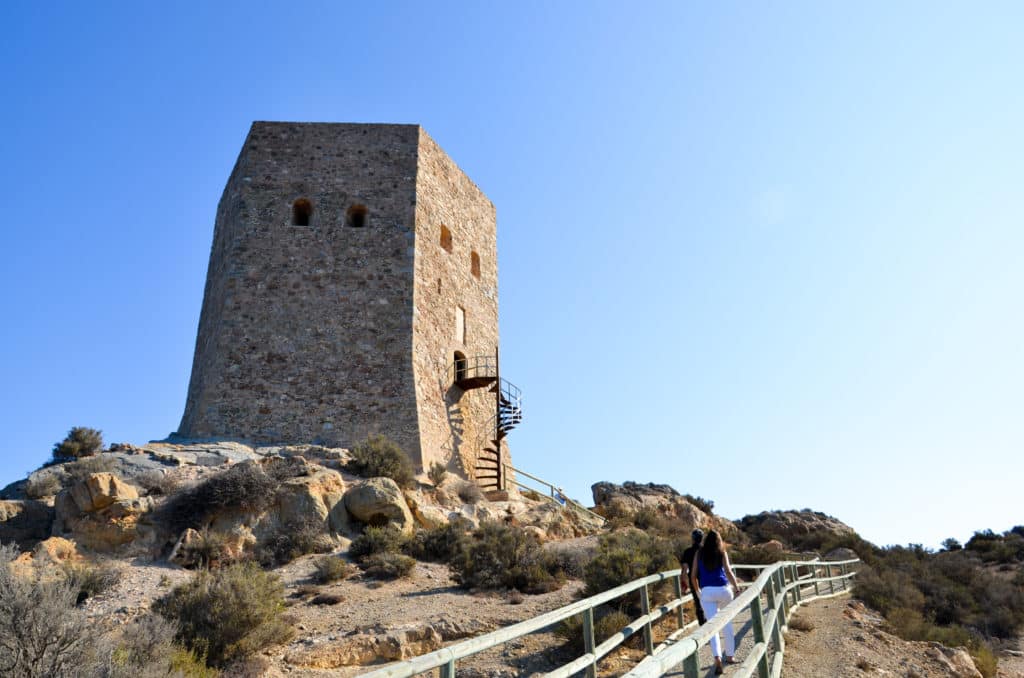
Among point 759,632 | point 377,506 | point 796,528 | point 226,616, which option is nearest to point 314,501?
point 377,506

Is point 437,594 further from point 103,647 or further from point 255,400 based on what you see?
Answer: point 255,400

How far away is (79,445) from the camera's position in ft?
43.3

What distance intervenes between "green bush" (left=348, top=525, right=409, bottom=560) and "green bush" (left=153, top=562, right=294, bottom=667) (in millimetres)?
2871

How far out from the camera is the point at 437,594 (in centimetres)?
884

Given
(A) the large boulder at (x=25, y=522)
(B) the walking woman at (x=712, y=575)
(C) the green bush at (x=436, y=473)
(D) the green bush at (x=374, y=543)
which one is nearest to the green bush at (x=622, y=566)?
(B) the walking woman at (x=712, y=575)

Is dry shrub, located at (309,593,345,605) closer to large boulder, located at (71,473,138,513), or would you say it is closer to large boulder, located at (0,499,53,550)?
large boulder, located at (71,473,138,513)

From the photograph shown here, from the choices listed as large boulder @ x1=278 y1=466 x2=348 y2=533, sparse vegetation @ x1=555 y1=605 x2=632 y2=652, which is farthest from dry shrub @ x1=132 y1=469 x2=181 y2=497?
sparse vegetation @ x1=555 y1=605 x2=632 y2=652

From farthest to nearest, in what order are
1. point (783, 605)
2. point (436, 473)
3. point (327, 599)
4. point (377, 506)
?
1. point (436, 473)
2. point (377, 506)
3. point (327, 599)
4. point (783, 605)

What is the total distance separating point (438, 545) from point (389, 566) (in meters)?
1.30

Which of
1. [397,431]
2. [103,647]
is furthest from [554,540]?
[103,647]

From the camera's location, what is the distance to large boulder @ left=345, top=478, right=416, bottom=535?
452 inches

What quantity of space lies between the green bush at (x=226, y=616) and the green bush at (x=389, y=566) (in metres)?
2.21

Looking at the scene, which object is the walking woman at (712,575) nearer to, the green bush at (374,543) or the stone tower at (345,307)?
the green bush at (374,543)

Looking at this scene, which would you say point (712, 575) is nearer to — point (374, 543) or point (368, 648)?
point (368, 648)
